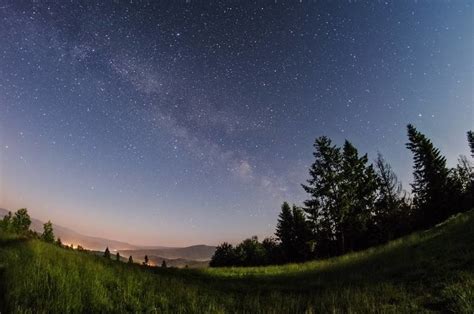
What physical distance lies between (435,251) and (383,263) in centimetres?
253

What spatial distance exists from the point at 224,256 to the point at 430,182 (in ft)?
142

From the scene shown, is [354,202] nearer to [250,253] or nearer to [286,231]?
[286,231]

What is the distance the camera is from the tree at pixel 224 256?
226ft

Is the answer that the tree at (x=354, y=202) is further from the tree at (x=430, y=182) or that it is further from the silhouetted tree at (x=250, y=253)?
the silhouetted tree at (x=250, y=253)

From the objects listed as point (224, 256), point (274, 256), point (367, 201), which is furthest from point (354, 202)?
point (224, 256)

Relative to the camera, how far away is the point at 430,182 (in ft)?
152

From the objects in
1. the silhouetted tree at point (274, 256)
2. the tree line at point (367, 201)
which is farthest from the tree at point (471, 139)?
the silhouetted tree at point (274, 256)

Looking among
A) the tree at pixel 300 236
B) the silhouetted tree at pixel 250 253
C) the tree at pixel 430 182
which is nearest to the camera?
the tree at pixel 430 182

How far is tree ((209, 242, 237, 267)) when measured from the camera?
226ft

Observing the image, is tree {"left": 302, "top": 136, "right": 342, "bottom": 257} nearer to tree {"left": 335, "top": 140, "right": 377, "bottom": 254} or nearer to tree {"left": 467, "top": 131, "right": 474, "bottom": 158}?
Result: tree {"left": 335, "top": 140, "right": 377, "bottom": 254}

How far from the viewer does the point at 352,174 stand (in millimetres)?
47875

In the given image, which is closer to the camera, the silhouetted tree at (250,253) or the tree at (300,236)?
the tree at (300,236)

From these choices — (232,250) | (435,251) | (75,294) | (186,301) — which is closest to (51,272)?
(75,294)

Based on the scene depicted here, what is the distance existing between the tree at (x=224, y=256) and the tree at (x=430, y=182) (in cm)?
3796
